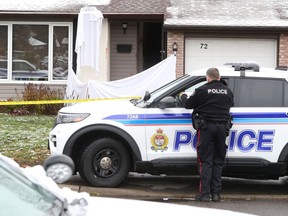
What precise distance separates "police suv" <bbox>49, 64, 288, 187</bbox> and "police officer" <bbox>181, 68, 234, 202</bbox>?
338mm

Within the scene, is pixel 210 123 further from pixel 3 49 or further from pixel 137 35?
pixel 3 49

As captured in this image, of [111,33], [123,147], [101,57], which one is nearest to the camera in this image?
[123,147]

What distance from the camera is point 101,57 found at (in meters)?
18.4

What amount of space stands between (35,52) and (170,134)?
1178 cm

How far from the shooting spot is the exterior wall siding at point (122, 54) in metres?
19.5

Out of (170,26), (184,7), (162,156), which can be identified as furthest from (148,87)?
(162,156)

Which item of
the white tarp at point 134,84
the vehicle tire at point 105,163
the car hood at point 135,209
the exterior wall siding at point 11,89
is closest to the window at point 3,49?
the exterior wall siding at point 11,89

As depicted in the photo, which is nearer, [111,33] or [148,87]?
[148,87]

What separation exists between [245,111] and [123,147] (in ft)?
5.91

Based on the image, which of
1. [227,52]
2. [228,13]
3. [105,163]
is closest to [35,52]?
[227,52]

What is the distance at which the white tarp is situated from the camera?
14.5 m

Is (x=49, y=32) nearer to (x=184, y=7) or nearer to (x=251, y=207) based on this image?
(x=184, y=7)

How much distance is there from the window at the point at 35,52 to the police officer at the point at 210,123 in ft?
37.8

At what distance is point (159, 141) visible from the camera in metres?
8.27
